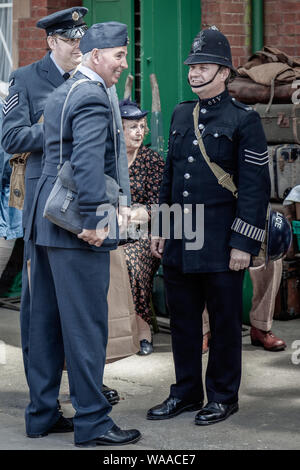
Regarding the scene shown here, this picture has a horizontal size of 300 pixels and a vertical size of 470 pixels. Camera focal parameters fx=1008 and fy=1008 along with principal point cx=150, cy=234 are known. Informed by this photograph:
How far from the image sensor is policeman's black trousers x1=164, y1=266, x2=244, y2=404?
537 centimetres

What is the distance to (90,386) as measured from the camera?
4922 millimetres

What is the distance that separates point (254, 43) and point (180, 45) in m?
0.68

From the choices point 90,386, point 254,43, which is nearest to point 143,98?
point 254,43

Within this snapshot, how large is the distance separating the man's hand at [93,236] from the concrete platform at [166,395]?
3.35 ft

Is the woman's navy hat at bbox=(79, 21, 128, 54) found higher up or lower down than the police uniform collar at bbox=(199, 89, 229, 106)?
higher up

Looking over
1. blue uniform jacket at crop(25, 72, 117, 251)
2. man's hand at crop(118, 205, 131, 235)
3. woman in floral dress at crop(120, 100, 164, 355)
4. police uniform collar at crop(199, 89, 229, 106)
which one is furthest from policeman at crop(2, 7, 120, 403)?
woman in floral dress at crop(120, 100, 164, 355)

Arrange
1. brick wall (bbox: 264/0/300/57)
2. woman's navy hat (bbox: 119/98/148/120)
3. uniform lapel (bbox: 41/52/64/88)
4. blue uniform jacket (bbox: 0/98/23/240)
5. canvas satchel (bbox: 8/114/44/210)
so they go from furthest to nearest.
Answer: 1. brick wall (bbox: 264/0/300/57)
2. blue uniform jacket (bbox: 0/98/23/240)
3. woman's navy hat (bbox: 119/98/148/120)
4. canvas satchel (bbox: 8/114/44/210)
5. uniform lapel (bbox: 41/52/64/88)

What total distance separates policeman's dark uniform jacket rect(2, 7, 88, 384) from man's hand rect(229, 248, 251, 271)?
109 centimetres

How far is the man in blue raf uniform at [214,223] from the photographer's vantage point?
5246 millimetres

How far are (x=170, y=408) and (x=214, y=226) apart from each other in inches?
40.9

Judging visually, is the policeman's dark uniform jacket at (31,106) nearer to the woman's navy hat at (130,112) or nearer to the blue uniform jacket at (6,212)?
the woman's navy hat at (130,112)

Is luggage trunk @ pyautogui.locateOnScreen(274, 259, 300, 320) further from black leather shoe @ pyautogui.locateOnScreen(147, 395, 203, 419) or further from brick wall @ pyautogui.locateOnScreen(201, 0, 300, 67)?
black leather shoe @ pyautogui.locateOnScreen(147, 395, 203, 419)

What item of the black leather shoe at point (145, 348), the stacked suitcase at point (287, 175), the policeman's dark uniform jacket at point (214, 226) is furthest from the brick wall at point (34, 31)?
the policeman's dark uniform jacket at point (214, 226)

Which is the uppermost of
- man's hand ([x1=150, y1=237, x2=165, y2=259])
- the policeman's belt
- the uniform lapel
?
the uniform lapel
